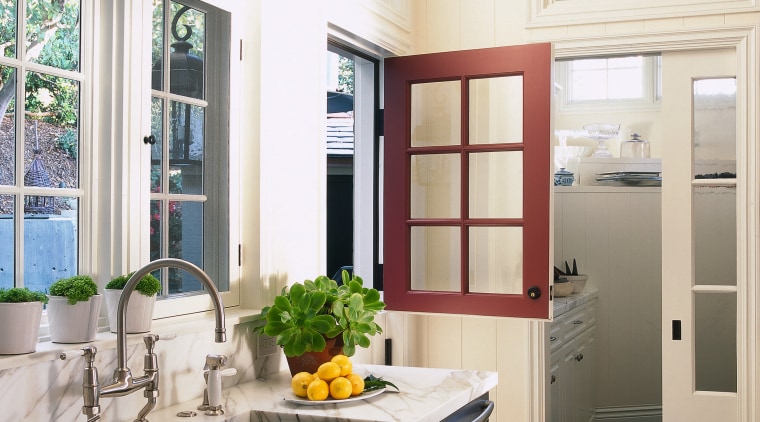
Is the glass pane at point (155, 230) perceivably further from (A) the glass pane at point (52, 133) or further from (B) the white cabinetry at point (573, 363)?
(B) the white cabinetry at point (573, 363)

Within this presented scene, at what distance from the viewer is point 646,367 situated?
568cm

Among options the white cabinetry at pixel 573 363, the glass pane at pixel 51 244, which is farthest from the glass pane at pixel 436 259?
the glass pane at pixel 51 244

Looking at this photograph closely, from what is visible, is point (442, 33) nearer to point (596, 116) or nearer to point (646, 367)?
point (596, 116)

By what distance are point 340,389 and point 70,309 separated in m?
0.77

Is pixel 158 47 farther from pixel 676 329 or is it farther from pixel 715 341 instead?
pixel 715 341

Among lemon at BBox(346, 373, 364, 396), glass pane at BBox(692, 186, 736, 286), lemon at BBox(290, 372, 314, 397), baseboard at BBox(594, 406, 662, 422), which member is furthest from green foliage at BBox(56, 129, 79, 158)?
baseboard at BBox(594, 406, 662, 422)

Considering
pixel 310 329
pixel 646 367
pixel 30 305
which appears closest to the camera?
pixel 30 305

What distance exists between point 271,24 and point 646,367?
4011 millimetres

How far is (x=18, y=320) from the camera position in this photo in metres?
1.75

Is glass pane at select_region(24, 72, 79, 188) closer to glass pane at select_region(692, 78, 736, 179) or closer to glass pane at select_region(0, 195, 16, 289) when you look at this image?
glass pane at select_region(0, 195, 16, 289)

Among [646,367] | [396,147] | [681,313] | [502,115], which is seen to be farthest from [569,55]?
[646,367]

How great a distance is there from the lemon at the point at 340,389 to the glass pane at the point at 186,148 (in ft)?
2.36

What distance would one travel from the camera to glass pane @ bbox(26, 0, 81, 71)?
1.97m

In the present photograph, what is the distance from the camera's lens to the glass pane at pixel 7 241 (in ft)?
6.18
